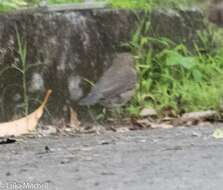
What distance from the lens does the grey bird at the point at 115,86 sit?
5137 millimetres

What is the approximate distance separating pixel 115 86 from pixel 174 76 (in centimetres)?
54

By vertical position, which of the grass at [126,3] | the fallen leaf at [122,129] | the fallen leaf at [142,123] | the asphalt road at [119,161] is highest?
the grass at [126,3]

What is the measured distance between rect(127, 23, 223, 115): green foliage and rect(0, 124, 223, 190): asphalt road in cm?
57

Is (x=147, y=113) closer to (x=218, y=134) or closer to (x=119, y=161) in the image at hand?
(x=218, y=134)

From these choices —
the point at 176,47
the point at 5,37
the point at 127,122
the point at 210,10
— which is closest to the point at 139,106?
the point at 127,122

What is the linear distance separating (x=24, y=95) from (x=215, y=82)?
58.4 inches

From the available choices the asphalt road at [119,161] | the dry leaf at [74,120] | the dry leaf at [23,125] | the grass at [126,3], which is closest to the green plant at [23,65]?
the dry leaf at [23,125]

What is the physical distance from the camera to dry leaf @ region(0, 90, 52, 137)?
468cm

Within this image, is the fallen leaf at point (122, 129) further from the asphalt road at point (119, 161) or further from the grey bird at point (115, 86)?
the grey bird at point (115, 86)

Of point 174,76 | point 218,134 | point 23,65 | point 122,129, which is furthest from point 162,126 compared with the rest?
point 23,65

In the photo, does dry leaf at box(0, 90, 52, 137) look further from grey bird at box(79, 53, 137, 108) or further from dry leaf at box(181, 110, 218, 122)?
dry leaf at box(181, 110, 218, 122)

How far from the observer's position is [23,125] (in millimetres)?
4789

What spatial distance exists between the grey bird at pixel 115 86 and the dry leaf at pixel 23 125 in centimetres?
34

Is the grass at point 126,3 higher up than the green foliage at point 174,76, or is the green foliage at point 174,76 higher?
the grass at point 126,3
